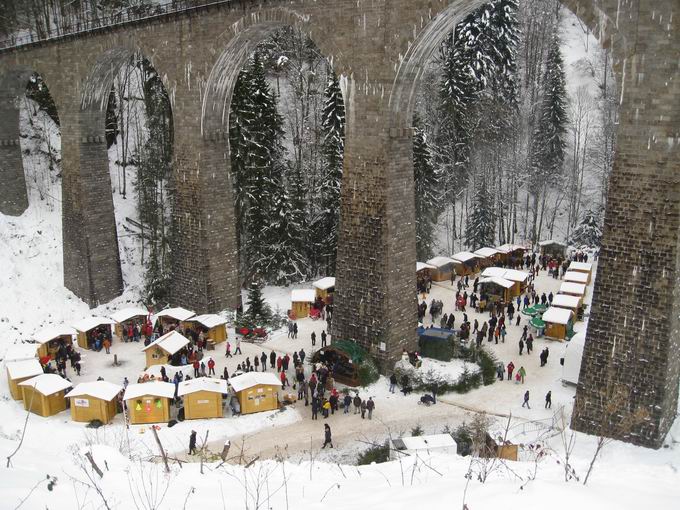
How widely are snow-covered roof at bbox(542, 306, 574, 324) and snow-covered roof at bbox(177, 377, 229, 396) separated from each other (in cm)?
1185

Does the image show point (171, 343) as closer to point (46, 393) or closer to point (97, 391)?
point (97, 391)

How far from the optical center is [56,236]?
29.6m

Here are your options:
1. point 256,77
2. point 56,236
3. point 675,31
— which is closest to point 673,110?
point 675,31

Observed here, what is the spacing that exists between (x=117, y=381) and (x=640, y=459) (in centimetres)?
1495

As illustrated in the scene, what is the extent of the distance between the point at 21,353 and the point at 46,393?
3271mm

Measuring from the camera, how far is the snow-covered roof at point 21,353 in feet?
60.3

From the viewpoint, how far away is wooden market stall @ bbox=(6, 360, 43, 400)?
1748 cm

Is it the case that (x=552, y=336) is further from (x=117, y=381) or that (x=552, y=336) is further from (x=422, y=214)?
(x=117, y=381)

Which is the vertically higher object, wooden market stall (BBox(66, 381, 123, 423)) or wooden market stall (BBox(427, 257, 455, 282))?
wooden market stall (BBox(427, 257, 455, 282))

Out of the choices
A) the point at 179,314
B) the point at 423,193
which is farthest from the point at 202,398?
the point at 423,193

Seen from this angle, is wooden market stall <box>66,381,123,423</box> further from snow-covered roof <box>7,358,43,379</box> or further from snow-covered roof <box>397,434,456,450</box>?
snow-covered roof <box>397,434,456,450</box>

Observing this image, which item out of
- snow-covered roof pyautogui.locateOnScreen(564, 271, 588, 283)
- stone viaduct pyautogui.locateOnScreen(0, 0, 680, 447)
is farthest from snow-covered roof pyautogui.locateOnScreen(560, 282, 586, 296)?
stone viaduct pyautogui.locateOnScreen(0, 0, 680, 447)

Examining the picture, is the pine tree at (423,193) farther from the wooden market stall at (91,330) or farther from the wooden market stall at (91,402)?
the wooden market stall at (91,402)

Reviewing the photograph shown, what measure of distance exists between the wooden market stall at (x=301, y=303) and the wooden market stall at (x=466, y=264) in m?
8.87
